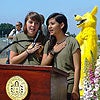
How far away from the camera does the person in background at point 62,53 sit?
3.97 meters

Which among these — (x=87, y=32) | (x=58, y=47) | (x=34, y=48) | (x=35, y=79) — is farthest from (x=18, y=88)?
(x=87, y=32)

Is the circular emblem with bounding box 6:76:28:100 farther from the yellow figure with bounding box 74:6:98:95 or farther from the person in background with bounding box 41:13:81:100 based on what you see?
the yellow figure with bounding box 74:6:98:95

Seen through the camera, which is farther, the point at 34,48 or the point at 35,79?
the point at 34,48

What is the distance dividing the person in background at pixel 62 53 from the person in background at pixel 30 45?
0.10 metres

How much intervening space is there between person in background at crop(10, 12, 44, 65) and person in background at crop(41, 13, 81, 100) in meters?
0.10

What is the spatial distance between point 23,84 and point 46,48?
2.75 feet

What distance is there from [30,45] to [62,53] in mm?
335

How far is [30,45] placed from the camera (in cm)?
409

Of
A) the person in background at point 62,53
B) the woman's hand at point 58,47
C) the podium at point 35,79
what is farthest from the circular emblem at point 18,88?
the woman's hand at point 58,47

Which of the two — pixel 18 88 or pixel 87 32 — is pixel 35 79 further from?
pixel 87 32

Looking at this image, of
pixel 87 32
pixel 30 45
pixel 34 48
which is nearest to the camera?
pixel 34 48

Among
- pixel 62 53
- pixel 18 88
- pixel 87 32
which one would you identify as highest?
pixel 87 32

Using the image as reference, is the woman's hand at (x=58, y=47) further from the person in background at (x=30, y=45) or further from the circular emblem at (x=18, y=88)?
the circular emblem at (x=18, y=88)

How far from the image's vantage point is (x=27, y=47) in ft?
13.5
